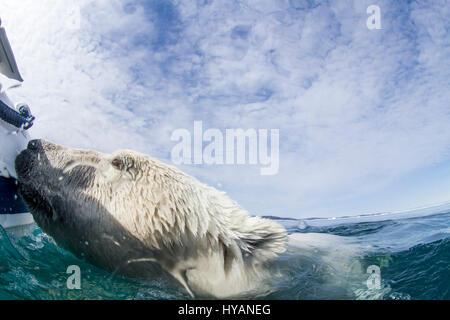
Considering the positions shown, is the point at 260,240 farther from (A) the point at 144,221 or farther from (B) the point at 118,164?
(B) the point at 118,164

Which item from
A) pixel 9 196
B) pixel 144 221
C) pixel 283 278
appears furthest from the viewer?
pixel 9 196

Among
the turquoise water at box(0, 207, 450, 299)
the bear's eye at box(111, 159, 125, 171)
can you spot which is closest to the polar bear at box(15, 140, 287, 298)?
the bear's eye at box(111, 159, 125, 171)

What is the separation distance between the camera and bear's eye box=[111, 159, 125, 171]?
2.78 m

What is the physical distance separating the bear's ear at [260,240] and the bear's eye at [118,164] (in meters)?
1.50

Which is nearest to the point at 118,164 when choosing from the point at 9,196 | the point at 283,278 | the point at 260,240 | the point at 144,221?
the point at 144,221

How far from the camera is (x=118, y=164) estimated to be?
2.81 m

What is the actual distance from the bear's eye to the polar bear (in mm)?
12

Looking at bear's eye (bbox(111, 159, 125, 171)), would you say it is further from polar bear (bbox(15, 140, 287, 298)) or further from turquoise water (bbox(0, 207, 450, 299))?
turquoise water (bbox(0, 207, 450, 299))

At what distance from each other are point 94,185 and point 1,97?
2014 mm

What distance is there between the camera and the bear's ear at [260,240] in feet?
8.79

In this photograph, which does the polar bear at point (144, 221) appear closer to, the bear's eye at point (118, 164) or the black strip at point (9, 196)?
the bear's eye at point (118, 164)

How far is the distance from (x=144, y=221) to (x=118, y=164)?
0.82 meters

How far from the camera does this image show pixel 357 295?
9.00 feet

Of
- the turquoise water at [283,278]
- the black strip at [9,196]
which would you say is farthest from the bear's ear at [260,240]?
the black strip at [9,196]
